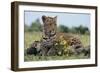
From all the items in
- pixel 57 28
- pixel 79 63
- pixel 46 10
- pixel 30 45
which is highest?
pixel 46 10

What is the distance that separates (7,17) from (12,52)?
276mm

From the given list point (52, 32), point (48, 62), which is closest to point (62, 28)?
point (52, 32)

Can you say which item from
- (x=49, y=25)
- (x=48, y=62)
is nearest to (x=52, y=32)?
(x=49, y=25)

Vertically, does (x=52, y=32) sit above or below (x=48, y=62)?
above

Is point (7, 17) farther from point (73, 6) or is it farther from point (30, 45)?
point (73, 6)

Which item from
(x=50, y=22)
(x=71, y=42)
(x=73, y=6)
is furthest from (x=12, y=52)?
(x=73, y=6)

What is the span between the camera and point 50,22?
74.7 inches

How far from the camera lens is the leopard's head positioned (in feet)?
6.16

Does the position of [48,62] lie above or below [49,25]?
below

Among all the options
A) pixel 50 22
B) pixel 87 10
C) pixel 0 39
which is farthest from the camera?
pixel 87 10

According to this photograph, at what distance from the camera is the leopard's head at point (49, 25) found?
1877 mm

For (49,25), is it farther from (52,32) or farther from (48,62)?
(48,62)

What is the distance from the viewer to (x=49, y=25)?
1892 millimetres

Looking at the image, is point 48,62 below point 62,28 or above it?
below
